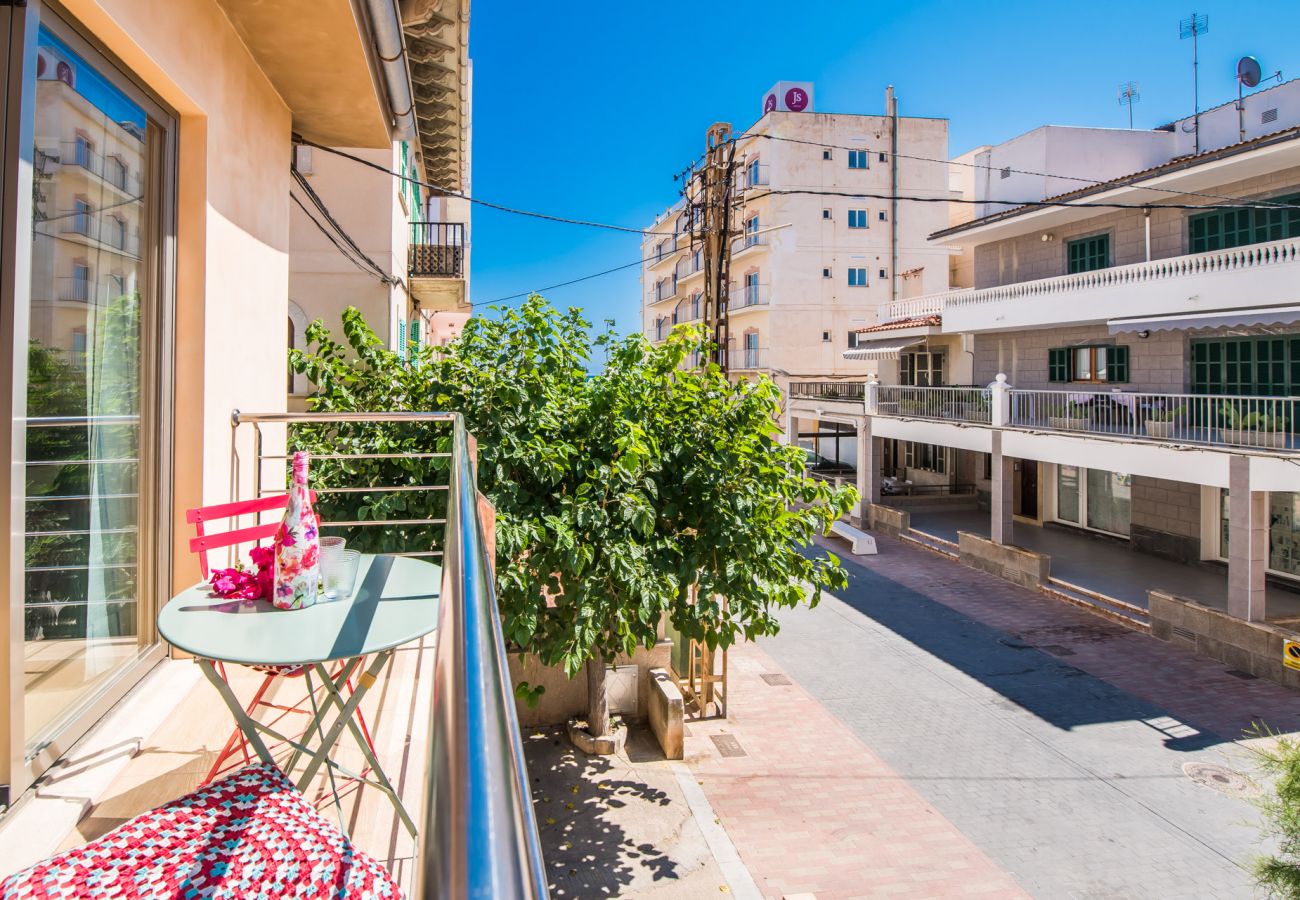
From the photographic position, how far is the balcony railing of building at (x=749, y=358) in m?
40.9

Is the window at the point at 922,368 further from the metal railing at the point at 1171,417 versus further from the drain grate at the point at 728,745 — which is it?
the drain grate at the point at 728,745

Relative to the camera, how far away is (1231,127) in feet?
71.2

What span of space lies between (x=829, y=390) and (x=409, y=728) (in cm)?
2812

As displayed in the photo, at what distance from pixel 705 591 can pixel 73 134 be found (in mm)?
6131

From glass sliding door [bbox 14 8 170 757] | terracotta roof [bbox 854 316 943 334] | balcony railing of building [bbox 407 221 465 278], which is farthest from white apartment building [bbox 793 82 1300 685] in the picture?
glass sliding door [bbox 14 8 170 757]

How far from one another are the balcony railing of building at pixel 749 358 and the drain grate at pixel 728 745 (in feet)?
102

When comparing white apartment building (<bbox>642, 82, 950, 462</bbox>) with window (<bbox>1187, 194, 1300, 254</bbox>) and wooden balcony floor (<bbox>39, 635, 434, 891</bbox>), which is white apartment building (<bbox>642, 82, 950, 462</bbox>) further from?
wooden balcony floor (<bbox>39, 635, 434, 891</bbox>)

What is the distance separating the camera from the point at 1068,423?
18.9 m

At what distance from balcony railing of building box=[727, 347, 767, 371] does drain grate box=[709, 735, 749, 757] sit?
31047 mm

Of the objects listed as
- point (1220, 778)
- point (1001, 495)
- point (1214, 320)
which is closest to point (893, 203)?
point (1001, 495)

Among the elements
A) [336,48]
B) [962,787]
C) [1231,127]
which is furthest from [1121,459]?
[336,48]

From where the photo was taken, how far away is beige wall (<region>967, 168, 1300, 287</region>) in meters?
17.1

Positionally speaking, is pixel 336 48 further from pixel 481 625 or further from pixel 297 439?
pixel 481 625

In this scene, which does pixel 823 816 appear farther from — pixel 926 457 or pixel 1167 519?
pixel 926 457
